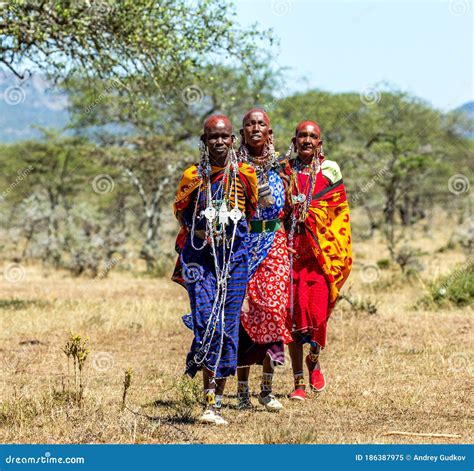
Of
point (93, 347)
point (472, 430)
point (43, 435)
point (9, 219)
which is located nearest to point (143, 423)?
point (43, 435)

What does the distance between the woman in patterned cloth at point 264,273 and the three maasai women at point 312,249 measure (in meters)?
0.38

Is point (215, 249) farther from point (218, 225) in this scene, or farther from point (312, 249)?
point (312, 249)

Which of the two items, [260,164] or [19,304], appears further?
[19,304]

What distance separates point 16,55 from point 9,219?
1909cm

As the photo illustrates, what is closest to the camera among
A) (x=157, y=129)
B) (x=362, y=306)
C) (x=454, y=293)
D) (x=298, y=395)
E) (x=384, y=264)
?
(x=298, y=395)

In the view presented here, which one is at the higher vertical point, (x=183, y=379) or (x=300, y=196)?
(x=300, y=196)

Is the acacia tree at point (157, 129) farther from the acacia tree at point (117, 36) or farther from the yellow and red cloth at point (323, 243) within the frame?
the yellow and red cloth at point (323, 243)

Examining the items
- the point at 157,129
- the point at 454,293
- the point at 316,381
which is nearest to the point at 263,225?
the point at 316,381

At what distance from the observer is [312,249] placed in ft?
23.7

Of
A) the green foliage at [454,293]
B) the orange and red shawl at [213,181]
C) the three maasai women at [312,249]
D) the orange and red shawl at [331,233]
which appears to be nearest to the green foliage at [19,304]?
the green foliage at [454,293]

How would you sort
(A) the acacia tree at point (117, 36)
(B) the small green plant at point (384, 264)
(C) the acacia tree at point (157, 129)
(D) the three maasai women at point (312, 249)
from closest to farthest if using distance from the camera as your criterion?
(D) the three maasai women at point (312, 249), (A) the acacia tree at point (117, 36), (B) the small green plant at point (384, 264), (C) the acacia tree at point (157, 129)

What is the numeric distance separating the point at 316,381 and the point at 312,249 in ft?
3.32

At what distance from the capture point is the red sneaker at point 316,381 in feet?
23.6

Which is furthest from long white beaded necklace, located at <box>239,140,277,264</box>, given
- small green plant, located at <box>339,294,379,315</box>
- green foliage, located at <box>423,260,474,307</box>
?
green foliage, located at <box>423,260,474,307</box>
